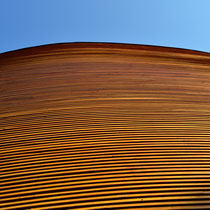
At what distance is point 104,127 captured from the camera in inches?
144

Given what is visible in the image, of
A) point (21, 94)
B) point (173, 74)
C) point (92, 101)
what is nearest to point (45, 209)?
point (92, 101)

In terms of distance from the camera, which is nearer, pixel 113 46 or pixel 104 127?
pixel 104 127

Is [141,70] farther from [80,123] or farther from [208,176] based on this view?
[208,176]

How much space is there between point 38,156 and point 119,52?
393cm

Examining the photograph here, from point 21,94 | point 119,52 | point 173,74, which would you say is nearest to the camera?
point 21,94

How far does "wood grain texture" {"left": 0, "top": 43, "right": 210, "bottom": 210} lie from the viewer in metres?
2.55

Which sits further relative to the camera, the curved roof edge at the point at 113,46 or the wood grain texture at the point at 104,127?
the curved roof edge at the point at 113,46

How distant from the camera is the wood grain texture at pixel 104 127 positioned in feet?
8.37

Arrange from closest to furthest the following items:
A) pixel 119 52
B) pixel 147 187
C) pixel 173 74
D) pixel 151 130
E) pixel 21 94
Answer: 1. pixel 147 187
2. pixel 151 130
3. pixel 21 94
4. pixel 173 74
5. pixel 119 52

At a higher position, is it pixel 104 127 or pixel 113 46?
pixel 113 46

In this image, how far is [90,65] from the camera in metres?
5.62

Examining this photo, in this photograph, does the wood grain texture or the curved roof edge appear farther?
the curved roof edge

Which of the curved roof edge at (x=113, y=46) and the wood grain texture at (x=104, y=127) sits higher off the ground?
the curved roof edge at (x=113, y=46)

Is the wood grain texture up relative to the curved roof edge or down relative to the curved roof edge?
down
